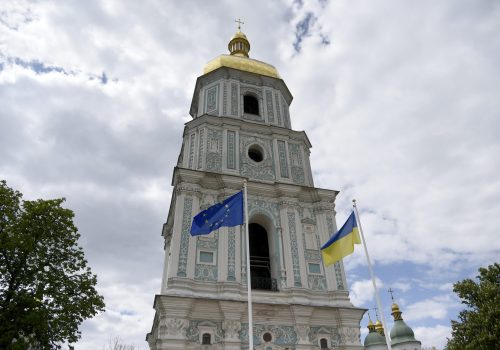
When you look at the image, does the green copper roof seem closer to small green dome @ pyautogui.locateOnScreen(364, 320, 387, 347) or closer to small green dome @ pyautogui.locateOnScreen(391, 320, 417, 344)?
small green dome @ pyautogui.locateOnScreen(364, 320, 387, 347)

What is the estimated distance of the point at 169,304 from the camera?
1477cm

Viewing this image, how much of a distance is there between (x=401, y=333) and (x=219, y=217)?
28.3 m

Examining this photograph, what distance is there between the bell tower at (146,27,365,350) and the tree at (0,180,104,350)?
2951 millimetres

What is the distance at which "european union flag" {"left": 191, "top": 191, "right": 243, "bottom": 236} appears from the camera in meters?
13.8

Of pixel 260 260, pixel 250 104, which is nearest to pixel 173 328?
pixel 260 260

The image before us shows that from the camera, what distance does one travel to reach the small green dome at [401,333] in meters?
34.4

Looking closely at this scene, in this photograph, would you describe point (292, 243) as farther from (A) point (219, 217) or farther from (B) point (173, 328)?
(B) point (173, 328)

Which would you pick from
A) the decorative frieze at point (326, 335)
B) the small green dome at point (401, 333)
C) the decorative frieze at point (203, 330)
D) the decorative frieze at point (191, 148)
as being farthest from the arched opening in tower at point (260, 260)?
the small green dome at point (401, 333)

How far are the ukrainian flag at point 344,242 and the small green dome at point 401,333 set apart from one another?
25.3 meters

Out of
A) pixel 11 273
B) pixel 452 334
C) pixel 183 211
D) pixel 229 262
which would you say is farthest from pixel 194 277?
pixel 452 334

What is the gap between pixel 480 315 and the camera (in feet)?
54.1

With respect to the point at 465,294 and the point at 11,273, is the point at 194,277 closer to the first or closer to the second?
the point at 11,273

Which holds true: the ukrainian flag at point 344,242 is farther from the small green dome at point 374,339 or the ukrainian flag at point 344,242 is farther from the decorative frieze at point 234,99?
the small green dome at point 374,339

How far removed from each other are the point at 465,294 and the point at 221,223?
12080mm
